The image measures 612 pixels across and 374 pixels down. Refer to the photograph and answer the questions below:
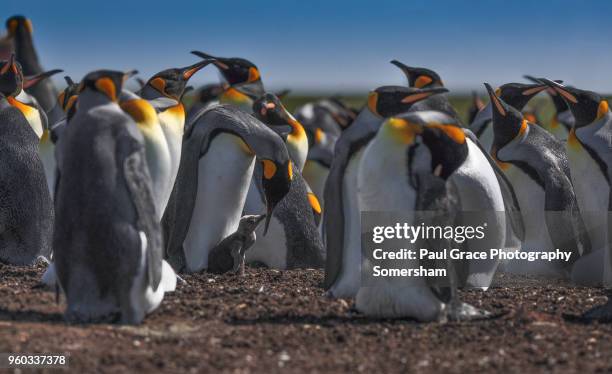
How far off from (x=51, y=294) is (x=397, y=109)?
2379mm

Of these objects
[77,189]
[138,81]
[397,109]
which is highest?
[397,109]

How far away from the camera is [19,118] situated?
8484 mm

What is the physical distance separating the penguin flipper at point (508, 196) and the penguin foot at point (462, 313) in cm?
212

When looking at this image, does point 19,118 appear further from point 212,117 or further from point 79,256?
point 79,256

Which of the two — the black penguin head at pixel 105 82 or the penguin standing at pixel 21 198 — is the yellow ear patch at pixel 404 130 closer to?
the black penguin head at pixel 105 82

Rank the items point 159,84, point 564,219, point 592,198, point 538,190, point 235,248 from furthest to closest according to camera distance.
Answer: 1. point 538,190
2. point 564,219
3. point 159,84
4. point 592,198
5. point 235,248

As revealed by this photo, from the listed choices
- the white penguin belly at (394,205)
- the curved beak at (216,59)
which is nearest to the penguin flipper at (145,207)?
the white penguin belly at (394,205)

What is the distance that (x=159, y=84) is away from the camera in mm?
8039

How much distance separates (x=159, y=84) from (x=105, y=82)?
2389mm

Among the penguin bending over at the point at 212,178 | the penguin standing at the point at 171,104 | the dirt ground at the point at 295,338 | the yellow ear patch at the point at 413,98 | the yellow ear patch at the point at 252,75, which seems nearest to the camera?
the dirt ground at the point at 295,338

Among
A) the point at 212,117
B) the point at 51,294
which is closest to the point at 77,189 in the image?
the point at 51,294

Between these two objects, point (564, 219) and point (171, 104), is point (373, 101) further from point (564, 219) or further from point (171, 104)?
point (564, 219)

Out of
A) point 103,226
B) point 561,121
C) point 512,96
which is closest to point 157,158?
point 103,226

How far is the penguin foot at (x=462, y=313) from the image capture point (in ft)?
18.9
